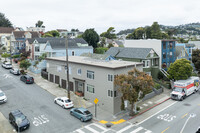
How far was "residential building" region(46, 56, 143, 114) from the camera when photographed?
89.3 feet

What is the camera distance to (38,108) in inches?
1087

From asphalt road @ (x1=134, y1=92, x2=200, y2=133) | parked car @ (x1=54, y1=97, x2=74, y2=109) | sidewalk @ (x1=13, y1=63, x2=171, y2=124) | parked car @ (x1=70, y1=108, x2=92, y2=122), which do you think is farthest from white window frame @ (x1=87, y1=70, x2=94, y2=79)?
asphalt road @ (x1=134, y1=92, x2=200, y2=133)

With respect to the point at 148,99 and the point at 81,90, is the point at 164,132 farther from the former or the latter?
the point at 81,90

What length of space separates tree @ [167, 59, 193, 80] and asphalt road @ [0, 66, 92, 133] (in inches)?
973

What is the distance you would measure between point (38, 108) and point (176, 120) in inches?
823

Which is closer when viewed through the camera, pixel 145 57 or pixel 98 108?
pixel 98 108

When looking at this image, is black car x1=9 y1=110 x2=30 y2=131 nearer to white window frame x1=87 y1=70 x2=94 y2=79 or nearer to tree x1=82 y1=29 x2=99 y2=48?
white window frame x1=87 y1=70 x2=94 y2=79

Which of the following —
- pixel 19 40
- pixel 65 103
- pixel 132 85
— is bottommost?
pixel 65 103

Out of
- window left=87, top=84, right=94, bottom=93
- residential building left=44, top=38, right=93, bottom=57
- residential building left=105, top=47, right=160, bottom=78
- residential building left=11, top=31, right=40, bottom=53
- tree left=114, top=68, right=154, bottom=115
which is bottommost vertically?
window left=87, top=84, right=94, bottom=93

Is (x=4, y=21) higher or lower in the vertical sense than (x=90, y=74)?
higher

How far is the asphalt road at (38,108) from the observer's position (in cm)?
2244

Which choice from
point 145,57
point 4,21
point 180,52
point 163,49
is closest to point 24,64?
point 145,57

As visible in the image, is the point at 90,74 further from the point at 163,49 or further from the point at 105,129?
the point at 163,49

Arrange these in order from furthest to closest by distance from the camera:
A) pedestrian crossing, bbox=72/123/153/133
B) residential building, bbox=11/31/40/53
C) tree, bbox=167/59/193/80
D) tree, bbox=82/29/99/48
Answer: tree, bbox=82/29/99/48, residential building, bbox=11/31/40/53, tree, bbox=167/59/193/80, pedestrian crossing, bbox=72/123/153/133
